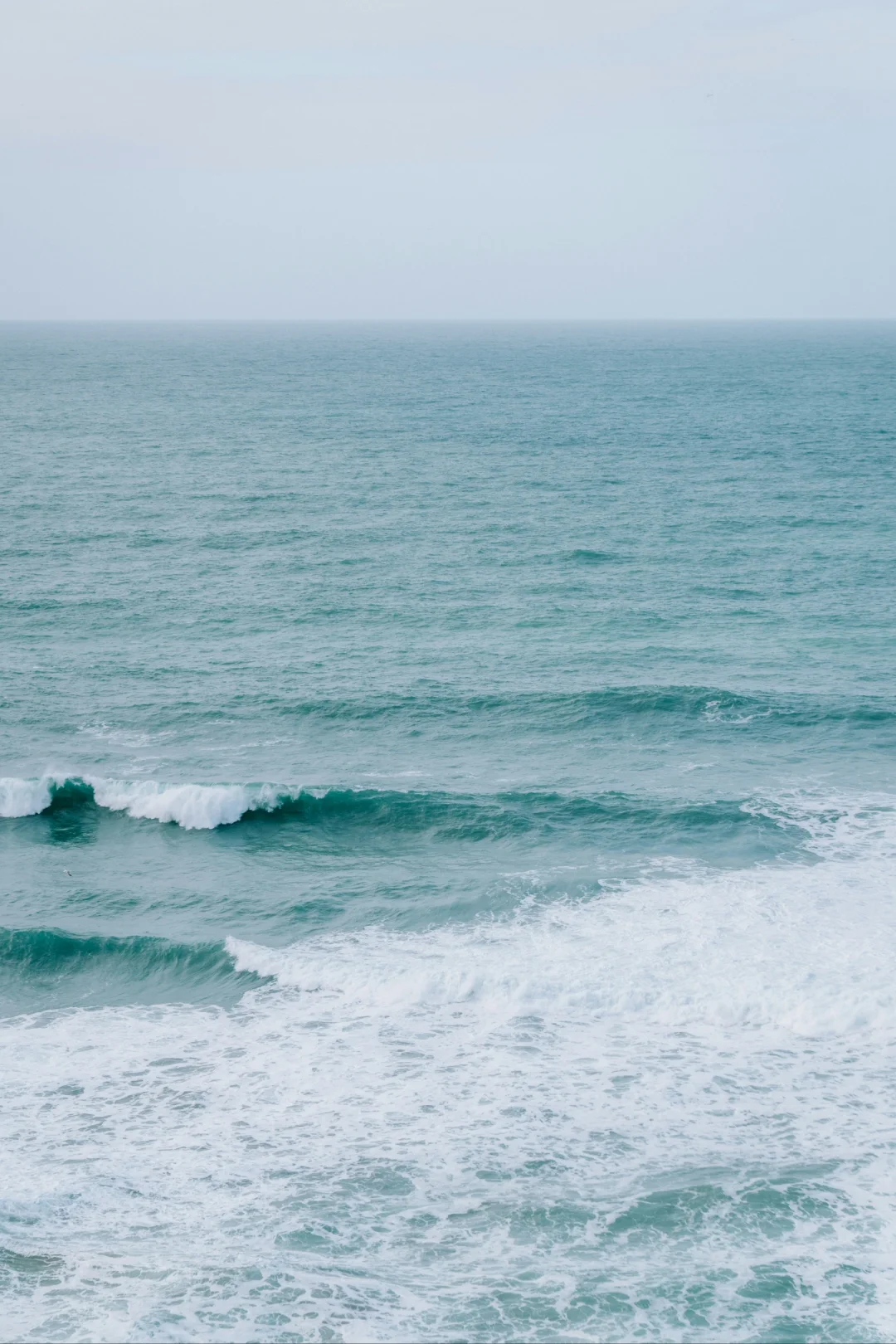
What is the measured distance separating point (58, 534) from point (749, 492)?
41.4 metres

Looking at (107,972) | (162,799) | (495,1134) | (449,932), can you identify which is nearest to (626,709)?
(449,932)

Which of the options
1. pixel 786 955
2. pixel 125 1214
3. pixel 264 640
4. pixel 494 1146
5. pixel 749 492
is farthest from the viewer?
pixel 749 492

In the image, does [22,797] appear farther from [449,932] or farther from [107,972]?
[449,932]

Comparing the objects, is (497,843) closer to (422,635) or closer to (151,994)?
(151,994)

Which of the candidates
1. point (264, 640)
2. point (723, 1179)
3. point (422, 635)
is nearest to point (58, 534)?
point (264, 640)

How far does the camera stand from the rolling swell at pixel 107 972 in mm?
26875

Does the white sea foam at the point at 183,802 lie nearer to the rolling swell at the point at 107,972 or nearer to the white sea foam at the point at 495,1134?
the rolling swell at the point at 107,972

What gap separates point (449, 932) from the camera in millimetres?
28688

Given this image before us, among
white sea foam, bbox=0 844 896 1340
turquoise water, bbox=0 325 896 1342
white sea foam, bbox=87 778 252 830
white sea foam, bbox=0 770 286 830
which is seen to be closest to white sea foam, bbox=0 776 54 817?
white sea foam, bbox=0 770 286 830

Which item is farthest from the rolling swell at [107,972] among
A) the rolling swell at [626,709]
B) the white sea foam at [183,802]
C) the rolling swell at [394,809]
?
the rolling swell at [626,709]

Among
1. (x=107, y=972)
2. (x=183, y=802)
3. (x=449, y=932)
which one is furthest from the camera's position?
(x=183, y=802)

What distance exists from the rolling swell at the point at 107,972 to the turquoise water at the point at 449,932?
12 centimetres

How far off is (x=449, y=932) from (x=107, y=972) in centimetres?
816

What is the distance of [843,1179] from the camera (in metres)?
20.6
